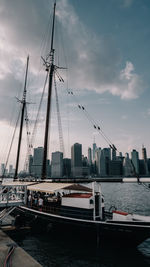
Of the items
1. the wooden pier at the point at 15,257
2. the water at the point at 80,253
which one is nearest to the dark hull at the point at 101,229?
the water at the point at 80,253

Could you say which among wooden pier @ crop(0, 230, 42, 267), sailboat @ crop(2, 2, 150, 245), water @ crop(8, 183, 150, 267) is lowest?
water @ crop(8, 183, 150, 267)

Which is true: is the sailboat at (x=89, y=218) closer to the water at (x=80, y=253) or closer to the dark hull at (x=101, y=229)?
the dark hull at (x=101, y=229)

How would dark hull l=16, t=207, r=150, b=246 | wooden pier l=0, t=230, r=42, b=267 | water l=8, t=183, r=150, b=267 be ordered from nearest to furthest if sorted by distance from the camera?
wooden pier l=0, t=230, r=42, b=267
water l=8, t=183, r=150, b=267
dark hull l=16, t=207, r=150, b=246

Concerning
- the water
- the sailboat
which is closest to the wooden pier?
the water

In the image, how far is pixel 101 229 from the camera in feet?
48.0

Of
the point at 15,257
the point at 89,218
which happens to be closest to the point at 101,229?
the point at 89,218

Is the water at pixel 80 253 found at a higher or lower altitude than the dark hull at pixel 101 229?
lower

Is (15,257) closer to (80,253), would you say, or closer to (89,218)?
(80,253)

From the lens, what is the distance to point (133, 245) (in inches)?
564

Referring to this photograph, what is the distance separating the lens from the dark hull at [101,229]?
1361 cm

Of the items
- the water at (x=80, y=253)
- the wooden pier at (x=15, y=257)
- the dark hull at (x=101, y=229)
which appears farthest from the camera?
the dark hull at (x=101, y=229)

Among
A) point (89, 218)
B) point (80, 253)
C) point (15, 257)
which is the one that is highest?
point (89, 218)

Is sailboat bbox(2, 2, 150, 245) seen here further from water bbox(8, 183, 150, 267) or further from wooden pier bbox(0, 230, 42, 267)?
wooden pier bbox(0, 230, 42, 267)

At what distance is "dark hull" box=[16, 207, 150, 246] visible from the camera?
44.7 feet
